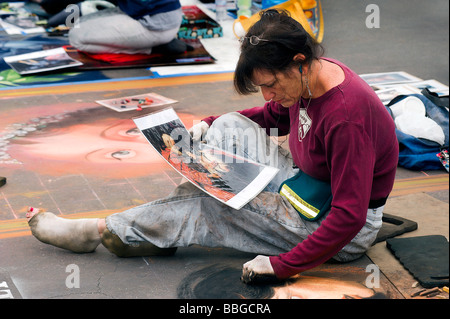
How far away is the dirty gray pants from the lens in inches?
97.7

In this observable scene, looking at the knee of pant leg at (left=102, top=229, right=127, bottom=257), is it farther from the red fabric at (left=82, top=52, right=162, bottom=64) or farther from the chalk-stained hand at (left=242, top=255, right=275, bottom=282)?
the red fabric at (left=82, top=52, right=162, bottom=64)

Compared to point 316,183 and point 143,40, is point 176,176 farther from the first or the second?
point 143,40

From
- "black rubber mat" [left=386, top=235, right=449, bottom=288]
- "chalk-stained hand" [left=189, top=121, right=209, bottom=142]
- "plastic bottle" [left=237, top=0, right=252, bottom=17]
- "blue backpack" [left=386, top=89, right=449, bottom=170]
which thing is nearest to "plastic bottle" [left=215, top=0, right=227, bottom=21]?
"plastic bottle" [left=237, top=0, right=252, bottom=17]

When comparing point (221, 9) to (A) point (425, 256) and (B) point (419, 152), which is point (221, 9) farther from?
(A) point (425, 256)

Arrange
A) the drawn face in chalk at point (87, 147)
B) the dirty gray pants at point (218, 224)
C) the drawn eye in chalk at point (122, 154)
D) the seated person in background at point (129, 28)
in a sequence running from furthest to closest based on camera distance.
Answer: the seated person in background at point (129, 28) → the drawn eye in chalk at point (122, 154) → the drawn face in chalk at point (87, 147) → the dirty gray pants at point (218, 224)

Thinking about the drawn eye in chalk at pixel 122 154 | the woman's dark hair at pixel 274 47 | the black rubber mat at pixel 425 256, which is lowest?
the black rubber mat at pixel 425 256

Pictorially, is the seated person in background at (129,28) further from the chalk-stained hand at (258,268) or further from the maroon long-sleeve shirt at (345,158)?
the chalk-stained hand at (258,268)

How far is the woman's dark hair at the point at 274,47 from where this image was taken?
2146 millimetres

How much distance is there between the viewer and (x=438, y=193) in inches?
135

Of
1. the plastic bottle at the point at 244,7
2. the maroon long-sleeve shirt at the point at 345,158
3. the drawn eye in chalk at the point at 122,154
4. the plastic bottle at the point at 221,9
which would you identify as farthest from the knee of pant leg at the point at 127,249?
the plastic bottle at the point at 221,9

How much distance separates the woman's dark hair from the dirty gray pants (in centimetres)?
54

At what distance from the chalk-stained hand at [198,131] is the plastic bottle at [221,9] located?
4.22 meters

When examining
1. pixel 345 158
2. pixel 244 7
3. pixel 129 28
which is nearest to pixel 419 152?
pixel 345 158
